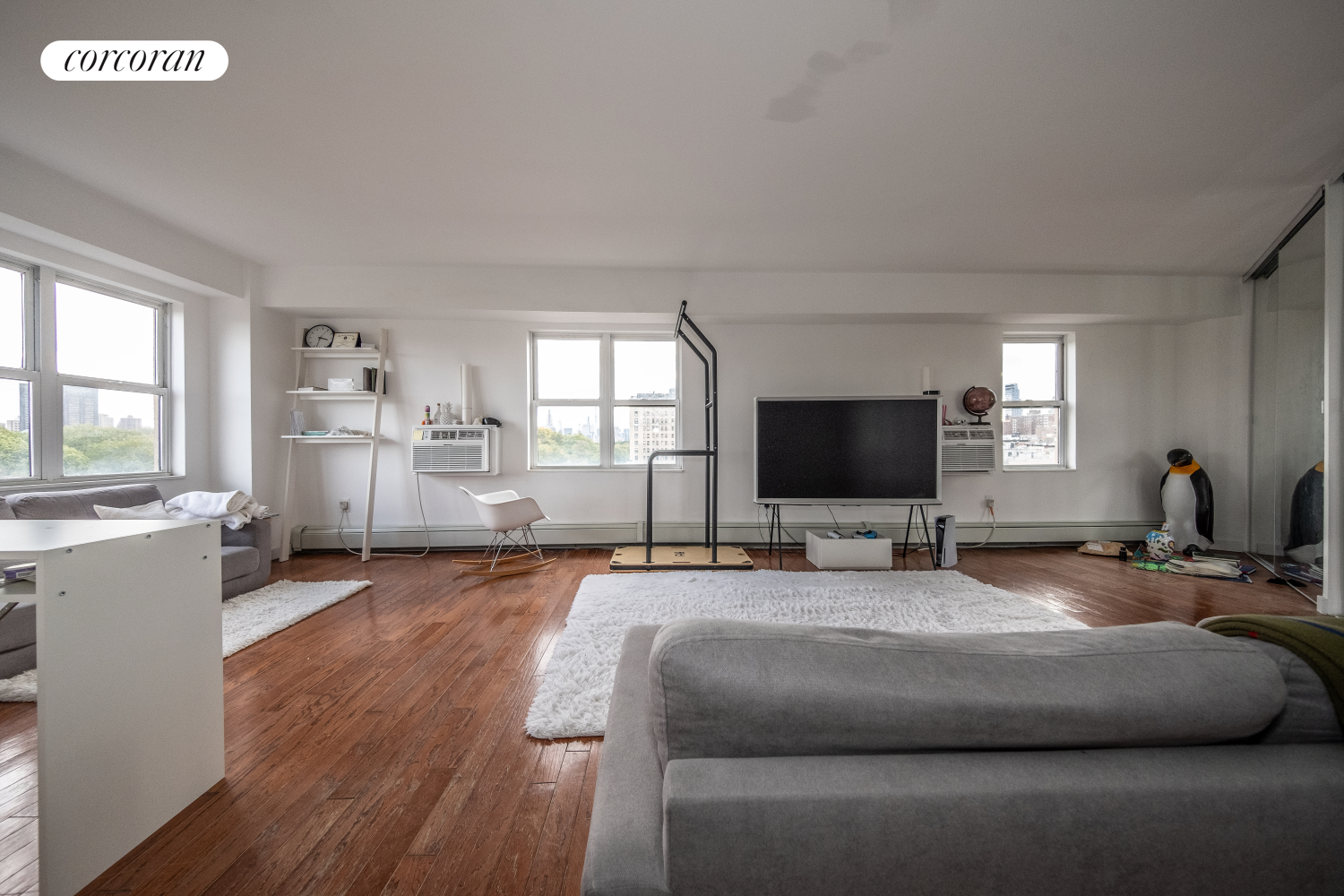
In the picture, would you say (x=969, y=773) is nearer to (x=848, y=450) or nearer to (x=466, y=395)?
(x=848, y=450)

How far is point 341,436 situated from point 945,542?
5.18 meters

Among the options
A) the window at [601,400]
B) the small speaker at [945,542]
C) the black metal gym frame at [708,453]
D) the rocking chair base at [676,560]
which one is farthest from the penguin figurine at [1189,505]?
the window at [601,400]

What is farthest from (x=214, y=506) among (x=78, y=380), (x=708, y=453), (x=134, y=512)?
(x=708, y=453)

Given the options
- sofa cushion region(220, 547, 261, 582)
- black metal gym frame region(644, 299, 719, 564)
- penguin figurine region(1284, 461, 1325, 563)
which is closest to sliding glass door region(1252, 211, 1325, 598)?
penguin figurine region(1284, 461, 1325, 563)

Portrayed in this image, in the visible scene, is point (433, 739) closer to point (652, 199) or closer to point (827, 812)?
point (827, 812)

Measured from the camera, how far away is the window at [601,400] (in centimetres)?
521

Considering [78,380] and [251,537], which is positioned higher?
[78,380]

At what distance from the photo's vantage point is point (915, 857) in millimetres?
599

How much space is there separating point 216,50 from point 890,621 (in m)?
4.00

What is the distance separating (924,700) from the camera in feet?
2.14

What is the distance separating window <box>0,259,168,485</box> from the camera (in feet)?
10.5

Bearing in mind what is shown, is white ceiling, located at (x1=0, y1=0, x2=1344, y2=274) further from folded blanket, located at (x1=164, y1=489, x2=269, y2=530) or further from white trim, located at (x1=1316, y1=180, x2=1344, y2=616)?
folded blanket, located at (x1=164, y1=489, x2=269, y2=530)

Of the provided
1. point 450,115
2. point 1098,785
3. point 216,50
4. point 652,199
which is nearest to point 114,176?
point 216,50

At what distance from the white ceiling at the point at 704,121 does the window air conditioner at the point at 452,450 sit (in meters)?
1.59
